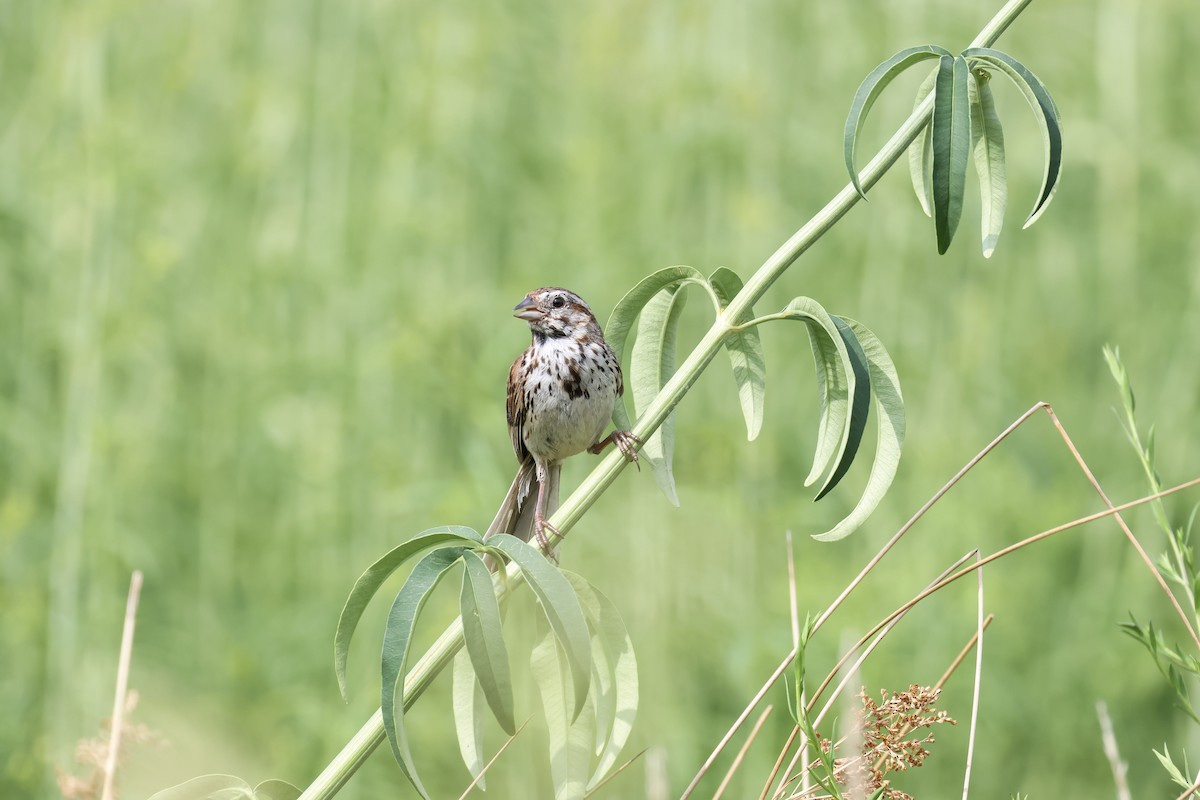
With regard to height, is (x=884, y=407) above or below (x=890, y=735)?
above

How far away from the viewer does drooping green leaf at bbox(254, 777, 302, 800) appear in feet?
4.73

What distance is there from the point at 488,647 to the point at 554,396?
5.15ft

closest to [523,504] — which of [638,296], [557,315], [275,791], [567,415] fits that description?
[567,415]

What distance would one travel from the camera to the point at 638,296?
5.21 feet

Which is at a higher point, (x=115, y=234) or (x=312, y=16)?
(x=312, y=16)

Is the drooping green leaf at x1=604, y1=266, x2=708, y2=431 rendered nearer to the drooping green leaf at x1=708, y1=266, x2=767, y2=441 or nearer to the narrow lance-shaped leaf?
the drooping green leaf at x1=708, y1=266, x2=767, y2=441

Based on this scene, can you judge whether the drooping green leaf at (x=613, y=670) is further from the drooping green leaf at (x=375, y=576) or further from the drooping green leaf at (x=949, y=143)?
the drooping green leaf at (x=949, y=143)

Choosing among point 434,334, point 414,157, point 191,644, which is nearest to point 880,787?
point 434,334

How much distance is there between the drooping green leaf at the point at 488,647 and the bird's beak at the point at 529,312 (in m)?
1.83

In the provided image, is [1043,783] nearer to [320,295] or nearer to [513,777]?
[513,777]

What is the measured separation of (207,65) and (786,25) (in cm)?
259

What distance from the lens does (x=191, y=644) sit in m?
5.07

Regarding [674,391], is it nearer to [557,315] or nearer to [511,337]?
[557,315]

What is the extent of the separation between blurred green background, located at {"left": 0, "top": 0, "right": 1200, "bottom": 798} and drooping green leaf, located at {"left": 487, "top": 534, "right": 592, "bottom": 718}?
9.62 ft
